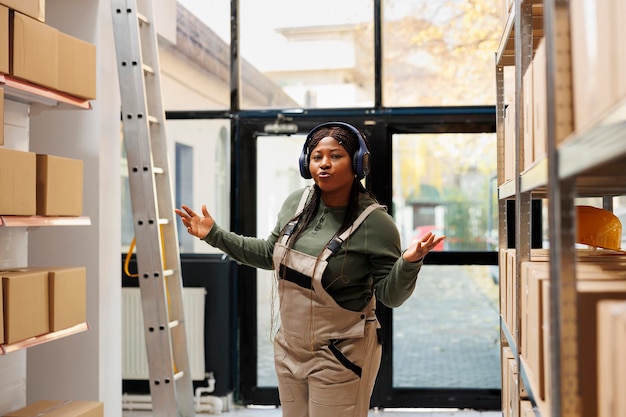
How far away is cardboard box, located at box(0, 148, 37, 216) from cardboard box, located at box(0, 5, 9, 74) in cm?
31

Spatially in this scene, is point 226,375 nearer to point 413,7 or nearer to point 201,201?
point 201,201

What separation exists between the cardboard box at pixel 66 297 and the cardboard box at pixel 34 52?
2.58 ft

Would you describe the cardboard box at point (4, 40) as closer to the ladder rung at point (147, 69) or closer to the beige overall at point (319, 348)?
the ladder rung at point (147, 69)

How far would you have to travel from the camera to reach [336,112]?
5.04 meters

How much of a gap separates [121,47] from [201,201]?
147 centimetres

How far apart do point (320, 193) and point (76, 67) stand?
49.2 inches

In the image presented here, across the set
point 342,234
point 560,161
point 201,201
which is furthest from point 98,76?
point 560,161

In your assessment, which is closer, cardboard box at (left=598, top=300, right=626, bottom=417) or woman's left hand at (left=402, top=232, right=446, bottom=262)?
cardboard box at (left=598, top=300, right=626, bottom=417)

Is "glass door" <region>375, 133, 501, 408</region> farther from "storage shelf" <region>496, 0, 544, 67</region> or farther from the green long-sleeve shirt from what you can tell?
the green long-sleeve shirt

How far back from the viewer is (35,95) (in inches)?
122

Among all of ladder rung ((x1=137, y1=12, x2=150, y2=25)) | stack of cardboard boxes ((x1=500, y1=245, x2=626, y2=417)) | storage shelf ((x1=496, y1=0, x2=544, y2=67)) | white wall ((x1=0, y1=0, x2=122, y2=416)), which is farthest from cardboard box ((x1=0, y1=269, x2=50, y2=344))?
storage shelf ((x1=496, y1=0, x2=544, y2=67))

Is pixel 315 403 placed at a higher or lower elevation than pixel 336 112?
lower

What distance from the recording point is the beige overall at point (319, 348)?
8.67 ft

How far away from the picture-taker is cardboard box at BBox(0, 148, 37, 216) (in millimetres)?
2793
